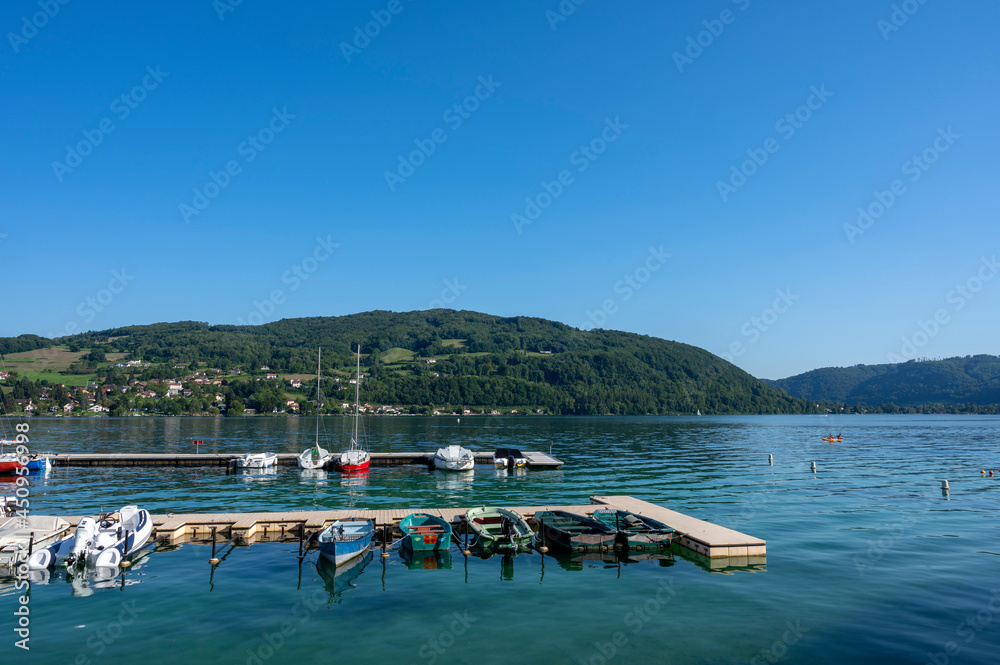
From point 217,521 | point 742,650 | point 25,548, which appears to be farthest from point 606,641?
point 25,548

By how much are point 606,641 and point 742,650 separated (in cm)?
362

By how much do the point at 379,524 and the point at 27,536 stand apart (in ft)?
46.6

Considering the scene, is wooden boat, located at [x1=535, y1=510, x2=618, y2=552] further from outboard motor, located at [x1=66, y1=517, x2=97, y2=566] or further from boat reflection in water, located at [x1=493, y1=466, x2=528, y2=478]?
boat reflection in water, located at [x1=493, y1=466, x2=528, y2=478]

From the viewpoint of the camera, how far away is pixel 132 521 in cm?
2541

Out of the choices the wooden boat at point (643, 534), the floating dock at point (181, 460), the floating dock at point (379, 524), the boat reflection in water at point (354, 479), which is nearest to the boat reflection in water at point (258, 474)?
the floating dock at point (181, 460)

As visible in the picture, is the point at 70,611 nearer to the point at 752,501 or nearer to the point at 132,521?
the point at 132,521

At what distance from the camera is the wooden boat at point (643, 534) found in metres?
26.1

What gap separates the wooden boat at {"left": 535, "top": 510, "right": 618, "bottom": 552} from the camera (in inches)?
1032

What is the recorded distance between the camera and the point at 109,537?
23.5 meters

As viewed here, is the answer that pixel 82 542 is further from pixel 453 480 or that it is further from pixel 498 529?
pixel 453 480

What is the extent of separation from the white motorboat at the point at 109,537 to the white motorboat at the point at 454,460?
3419 centimetres

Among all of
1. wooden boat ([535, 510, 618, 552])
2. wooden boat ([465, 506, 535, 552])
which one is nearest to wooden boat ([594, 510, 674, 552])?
wooden boat ([535, 510, 618, 552])

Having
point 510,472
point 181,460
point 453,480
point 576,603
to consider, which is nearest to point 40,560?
point 576,603

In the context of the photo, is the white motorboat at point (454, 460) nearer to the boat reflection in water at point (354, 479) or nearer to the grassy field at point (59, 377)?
the boat reflection in water at point (354, 479)
